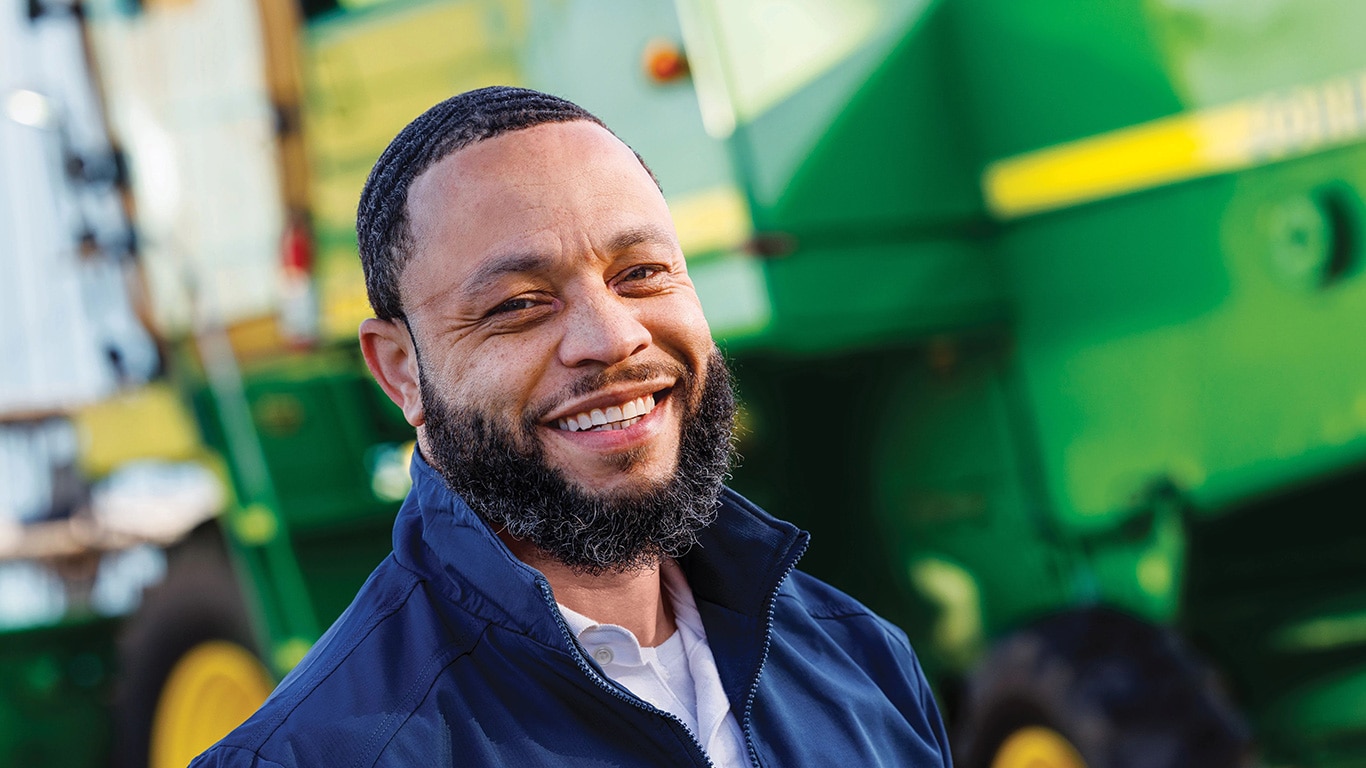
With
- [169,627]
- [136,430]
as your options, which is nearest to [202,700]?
[169,627]

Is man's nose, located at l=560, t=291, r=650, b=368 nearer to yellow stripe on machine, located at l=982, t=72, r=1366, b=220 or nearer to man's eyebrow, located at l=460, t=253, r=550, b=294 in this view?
man's eyebrow, located at l=460, t=253, r=550, b=294

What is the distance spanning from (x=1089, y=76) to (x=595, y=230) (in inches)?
78.7

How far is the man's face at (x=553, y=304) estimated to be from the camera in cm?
122

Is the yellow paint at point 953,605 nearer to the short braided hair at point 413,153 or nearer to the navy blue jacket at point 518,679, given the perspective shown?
the navy blue jacket at point 518,679

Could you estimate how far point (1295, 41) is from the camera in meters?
2.66

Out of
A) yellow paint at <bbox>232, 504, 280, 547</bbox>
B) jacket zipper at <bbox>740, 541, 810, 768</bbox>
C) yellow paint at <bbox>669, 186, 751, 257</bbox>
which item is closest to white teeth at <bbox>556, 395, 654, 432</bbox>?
jacket zipper at <bbox>740, 541, 810, 768</bbox>

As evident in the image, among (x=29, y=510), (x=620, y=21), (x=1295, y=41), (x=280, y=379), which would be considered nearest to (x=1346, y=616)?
(x=1295, y=41)

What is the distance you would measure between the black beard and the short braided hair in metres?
0.10

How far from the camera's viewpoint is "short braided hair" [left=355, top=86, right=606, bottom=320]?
127 cm

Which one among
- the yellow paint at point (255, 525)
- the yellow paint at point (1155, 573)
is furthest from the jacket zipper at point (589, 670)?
the yellow paint at point (255, 525)

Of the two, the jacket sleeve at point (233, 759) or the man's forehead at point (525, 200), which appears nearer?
the jacket sleeve at point (233, 759)

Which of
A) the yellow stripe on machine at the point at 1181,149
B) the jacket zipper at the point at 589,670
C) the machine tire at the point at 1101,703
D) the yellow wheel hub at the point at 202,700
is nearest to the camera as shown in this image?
the jacket zipper at the point at 589,670

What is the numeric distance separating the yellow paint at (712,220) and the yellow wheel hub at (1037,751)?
44.9 inches

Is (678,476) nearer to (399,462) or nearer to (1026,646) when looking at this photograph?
(1026,646)
